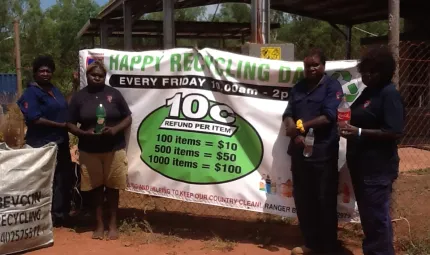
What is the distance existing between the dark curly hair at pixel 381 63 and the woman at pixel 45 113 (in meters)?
3.02

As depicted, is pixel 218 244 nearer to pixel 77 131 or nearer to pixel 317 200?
pixel 317 200

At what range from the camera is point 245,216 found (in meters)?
5.86

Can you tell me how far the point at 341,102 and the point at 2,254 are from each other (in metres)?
3.29

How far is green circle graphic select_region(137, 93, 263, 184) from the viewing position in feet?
16.2

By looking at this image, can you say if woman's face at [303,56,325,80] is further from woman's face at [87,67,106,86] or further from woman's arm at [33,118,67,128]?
woman's arm at [33,118,67,128]

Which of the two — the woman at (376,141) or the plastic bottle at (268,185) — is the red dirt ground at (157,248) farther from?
the woman at (376,141)

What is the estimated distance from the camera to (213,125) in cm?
502

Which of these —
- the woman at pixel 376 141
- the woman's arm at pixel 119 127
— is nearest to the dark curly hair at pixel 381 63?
the woman at pixel 376 141

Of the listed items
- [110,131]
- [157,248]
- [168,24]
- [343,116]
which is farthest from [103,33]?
[343,116]

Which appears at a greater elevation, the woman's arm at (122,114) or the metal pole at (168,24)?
the metal pole at (168,24)

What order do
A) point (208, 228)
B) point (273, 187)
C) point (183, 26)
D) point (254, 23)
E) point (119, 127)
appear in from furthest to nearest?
1. point (183, 26)
2. point (254, 23)
3. point (208, 228)
4. point (119, 127)
5. point (273, 187)

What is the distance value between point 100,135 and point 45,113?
71 centimetres

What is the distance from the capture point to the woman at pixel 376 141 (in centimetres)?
382

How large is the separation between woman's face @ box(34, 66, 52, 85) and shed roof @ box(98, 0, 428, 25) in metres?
7.15
